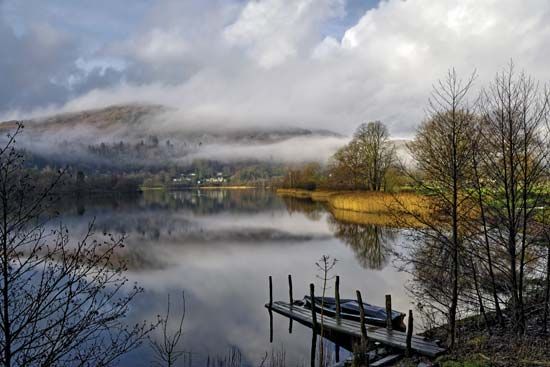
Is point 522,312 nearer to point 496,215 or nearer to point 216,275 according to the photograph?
point 496,215

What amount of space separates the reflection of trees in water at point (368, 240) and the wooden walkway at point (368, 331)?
6526mm

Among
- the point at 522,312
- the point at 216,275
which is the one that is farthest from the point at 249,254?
the point at 522,312

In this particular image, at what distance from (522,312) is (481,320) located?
6.82ft

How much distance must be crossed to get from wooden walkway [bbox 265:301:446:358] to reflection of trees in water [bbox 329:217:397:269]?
653cm

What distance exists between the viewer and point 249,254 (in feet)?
88.0

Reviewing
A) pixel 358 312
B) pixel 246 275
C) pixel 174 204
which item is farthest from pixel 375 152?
pixel 174 204

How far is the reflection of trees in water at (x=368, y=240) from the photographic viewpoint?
22.8 metres

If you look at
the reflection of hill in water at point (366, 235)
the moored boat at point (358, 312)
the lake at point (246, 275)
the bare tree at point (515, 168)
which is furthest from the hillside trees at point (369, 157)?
the bare tree at point (515, 168)

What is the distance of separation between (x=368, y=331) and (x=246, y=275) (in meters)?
10.5

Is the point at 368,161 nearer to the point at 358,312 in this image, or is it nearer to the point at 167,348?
the point at 358,312

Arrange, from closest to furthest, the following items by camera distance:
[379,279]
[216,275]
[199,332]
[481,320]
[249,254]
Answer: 1. [481,320]
2. [199,332]
3. [379,279]
4. [216,275]
5. [249,254]

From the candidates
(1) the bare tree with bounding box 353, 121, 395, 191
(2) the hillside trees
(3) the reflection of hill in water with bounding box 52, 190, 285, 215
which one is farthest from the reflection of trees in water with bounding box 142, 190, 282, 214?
(1) the bare tree with bounding box 353, 121, 395, 191

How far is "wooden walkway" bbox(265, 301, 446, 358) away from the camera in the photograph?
355 inches

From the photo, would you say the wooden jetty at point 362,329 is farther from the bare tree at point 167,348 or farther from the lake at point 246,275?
the bare tree at point 167,348
